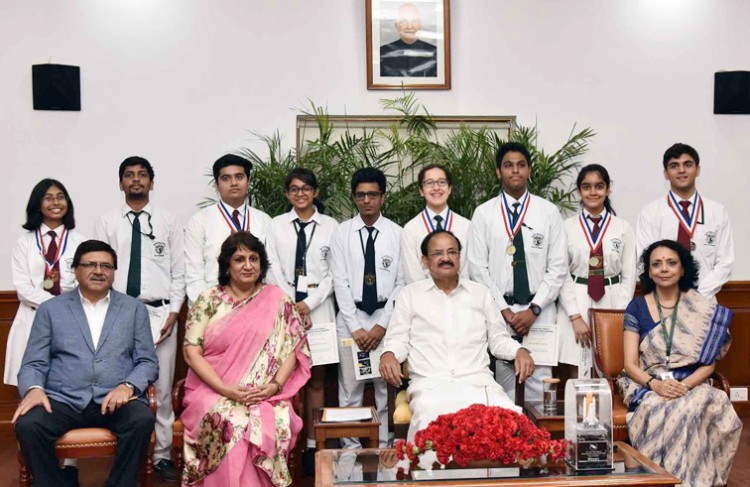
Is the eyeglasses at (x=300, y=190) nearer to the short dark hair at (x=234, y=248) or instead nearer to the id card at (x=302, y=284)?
the id card at (x=302, y=284)

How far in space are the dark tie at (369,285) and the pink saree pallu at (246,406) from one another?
2.01 ft

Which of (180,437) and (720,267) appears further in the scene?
(720,267)

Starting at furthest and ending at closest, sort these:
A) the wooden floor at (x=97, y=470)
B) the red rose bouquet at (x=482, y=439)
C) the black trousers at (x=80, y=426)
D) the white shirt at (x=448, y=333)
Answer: the wooden floor at (x=97, y=470), the white shirt at (x=448, y=333), the black trousers at (x=80, y=426), the red rose bouquet at (x=482, y=439)

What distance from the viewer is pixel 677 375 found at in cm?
422

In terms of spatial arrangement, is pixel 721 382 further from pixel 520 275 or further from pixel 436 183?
pixel 436 183

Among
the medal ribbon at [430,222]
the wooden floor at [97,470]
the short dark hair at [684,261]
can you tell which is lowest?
the wooden floor at [97,470]

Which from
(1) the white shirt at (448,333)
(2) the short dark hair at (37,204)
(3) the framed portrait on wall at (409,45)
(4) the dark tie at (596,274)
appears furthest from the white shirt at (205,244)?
(4) the dark tie at (596,274)

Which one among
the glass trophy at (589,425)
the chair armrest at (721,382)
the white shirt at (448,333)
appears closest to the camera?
the glass trophy at (589,425)

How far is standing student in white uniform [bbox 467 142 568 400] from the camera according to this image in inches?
189

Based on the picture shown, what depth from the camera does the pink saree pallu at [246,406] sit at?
3848mm

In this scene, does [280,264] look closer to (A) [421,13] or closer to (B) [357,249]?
(B) [357,249]

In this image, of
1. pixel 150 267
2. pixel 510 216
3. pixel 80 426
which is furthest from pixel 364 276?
pixel 80 426

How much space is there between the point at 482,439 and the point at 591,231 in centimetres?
233

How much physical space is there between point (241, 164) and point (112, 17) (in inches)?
70.4
